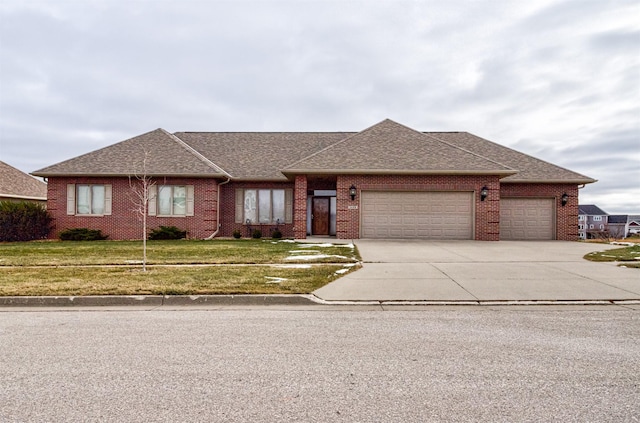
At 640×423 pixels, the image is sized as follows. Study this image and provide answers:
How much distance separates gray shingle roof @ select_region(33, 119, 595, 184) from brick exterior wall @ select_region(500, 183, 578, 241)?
609mm

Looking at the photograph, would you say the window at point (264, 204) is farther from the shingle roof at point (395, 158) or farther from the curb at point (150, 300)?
the curb at point (150, 300)

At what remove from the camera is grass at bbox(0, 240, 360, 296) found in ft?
25.3

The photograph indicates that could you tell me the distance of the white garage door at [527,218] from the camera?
2142 centimetres

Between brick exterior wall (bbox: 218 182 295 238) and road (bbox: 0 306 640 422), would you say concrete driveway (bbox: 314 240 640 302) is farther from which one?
brick exterior wall (bbox: 218 182 295 238)

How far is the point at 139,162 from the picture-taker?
68.0ft

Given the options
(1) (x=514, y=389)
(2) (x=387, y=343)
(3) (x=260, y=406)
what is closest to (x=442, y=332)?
(2) (x=387, y=343)

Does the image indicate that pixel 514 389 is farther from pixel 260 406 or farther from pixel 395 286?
pixel 395 286

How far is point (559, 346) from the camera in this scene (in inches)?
187

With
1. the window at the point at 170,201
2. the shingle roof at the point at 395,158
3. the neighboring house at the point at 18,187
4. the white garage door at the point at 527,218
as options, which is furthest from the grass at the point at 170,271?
the neighboring house at the point at 18,187

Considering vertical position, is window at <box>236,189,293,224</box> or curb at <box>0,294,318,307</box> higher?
window at <box>236,189,293,224</box>

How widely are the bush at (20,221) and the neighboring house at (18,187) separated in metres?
5.92

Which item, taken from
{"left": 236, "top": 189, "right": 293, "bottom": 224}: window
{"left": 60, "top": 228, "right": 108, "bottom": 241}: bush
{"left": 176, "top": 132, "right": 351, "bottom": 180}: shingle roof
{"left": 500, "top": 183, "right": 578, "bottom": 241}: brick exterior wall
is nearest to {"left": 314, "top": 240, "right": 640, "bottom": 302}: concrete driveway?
{"left": 500, "top": 183, "right": 578, "bottom": 241}: brick exterior wall

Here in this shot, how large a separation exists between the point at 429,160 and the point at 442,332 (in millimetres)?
15169

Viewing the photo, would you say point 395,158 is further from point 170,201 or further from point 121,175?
point 121,175
